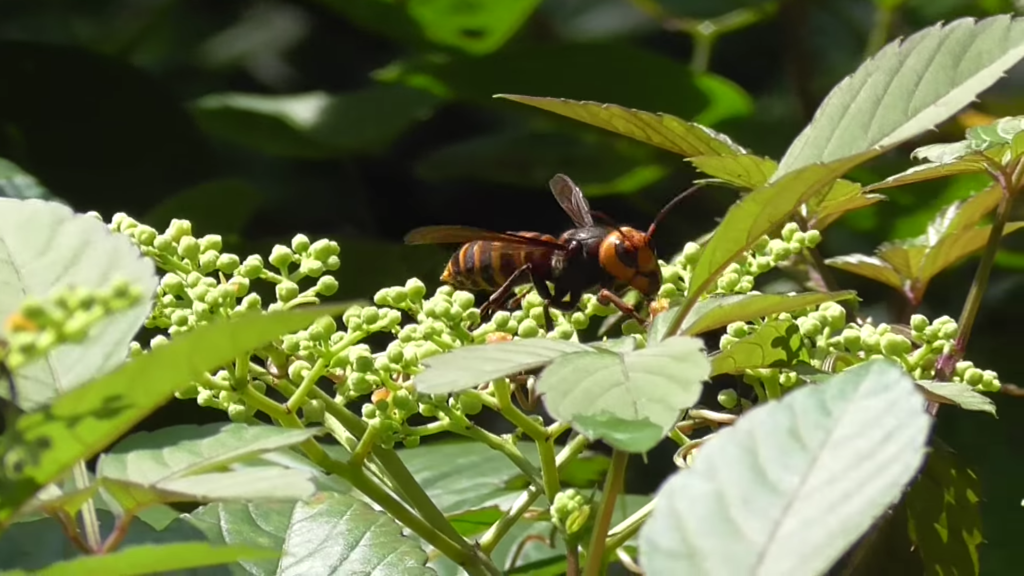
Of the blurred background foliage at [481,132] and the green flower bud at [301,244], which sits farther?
the blurred background foliage at [481,132]

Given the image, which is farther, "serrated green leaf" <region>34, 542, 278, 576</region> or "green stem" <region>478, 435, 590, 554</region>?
"green stem" <region>478, 435, 590, 554</region>

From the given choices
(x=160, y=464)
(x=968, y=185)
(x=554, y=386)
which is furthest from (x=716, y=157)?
(x=968, y=185)

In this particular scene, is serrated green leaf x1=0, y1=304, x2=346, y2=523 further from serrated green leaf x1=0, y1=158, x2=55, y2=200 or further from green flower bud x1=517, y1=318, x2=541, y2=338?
serrated green leaf x1=0, y1=158, x2=55, y2=200

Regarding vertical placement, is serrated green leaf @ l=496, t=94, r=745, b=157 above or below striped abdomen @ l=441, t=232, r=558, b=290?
above

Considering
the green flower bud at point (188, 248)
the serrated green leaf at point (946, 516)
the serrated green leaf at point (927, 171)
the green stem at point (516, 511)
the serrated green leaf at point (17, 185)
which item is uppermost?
the serrated green leaf at point (17, 185)

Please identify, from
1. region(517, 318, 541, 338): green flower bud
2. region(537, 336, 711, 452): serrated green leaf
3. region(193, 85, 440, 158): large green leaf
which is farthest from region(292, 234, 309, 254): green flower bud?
region(193, 85, 440, 158): large green leaf

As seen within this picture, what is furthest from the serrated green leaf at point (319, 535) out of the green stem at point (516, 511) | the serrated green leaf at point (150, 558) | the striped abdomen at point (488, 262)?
the striped abdomen at point (488, 262)

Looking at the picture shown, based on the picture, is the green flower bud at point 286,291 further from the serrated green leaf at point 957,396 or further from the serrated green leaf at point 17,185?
the serrated green leaf at point 17,185
